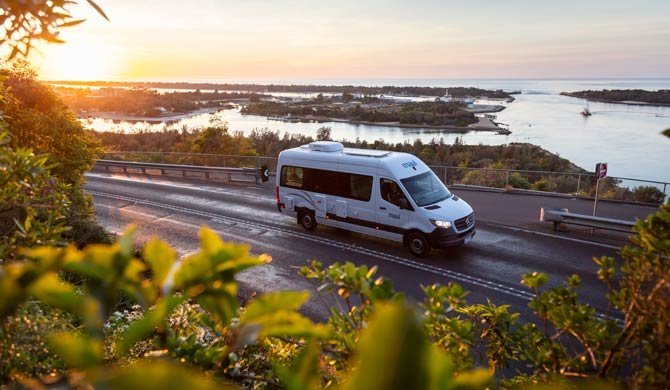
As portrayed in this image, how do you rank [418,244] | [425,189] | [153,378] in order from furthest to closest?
[425,189] → [418,244] → [153,378]

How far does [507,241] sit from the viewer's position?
45.8 feet

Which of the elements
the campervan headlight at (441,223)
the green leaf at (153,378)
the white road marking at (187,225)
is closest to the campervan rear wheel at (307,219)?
the white road marking at (187,225)

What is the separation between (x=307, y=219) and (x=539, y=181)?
1365cm

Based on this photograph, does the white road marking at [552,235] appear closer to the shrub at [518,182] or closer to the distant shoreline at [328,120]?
the shrub at [518,182]

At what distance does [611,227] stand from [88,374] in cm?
1637

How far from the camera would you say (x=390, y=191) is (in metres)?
12.8

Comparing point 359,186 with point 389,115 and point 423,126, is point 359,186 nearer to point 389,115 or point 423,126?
point 423,126

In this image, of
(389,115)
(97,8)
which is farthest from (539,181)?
(389,115)

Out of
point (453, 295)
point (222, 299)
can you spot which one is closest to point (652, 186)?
point (453, 295)

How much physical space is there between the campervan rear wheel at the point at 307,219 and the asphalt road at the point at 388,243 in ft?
0.87

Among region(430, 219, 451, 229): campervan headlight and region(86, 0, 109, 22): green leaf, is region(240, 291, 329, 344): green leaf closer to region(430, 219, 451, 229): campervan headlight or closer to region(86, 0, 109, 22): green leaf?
region(86, 0, 109, 22): green leaf

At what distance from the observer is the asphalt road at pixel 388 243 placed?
10.9 metres

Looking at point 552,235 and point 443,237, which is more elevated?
point 443,237

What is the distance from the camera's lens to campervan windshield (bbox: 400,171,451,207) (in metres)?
12.7
